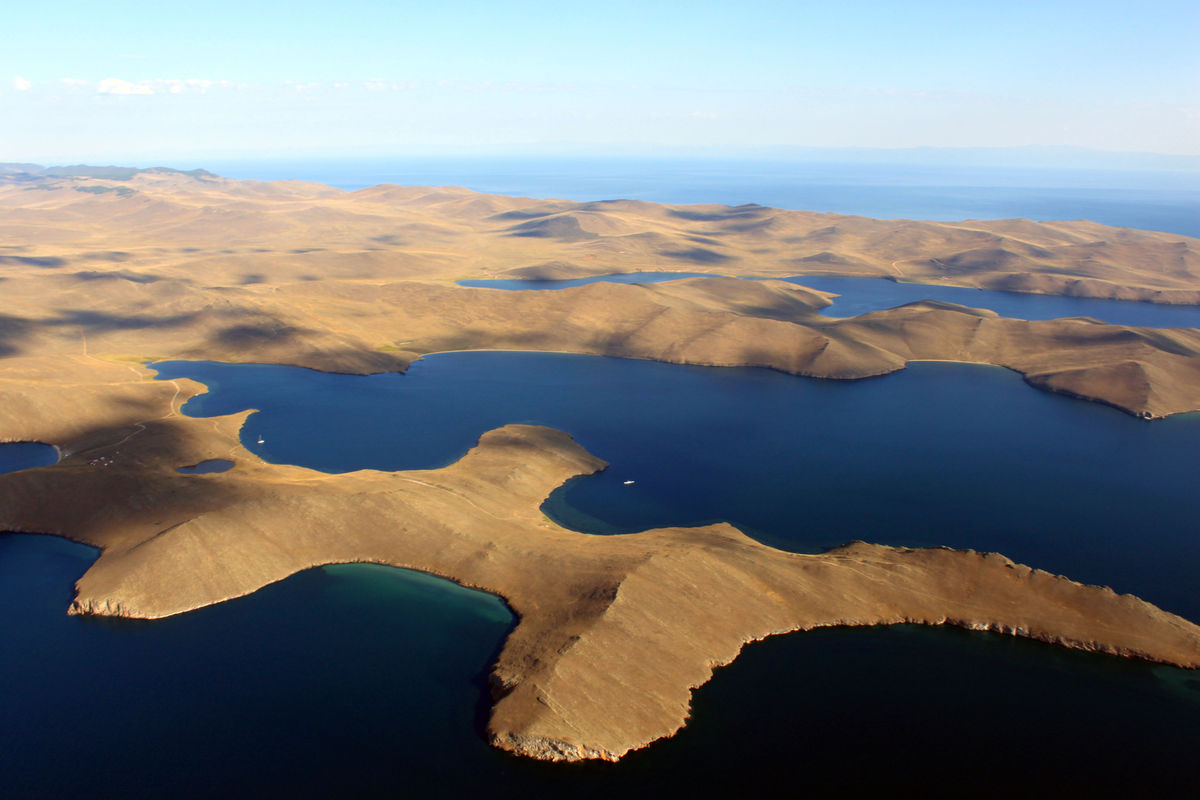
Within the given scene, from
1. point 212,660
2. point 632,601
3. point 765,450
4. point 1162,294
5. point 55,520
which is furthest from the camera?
point 1162,294

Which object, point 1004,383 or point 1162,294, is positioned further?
point 1162,294

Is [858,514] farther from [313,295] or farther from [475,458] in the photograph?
[313,295]

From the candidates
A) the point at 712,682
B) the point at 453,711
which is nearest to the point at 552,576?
the point at 453,711

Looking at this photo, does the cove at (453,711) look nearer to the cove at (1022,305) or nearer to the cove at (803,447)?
the cove at (803,447)

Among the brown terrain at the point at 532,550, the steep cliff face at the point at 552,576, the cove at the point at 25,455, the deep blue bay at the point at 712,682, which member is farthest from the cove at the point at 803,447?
the cove at the point at 25,455

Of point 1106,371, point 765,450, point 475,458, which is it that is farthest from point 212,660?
point 1106,371

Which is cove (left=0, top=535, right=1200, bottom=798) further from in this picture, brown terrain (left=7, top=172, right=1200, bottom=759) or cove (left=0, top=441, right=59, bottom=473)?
cove (left=0, top=441, right=59, bottom=473)

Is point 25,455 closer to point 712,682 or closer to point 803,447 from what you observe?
point 712,682
